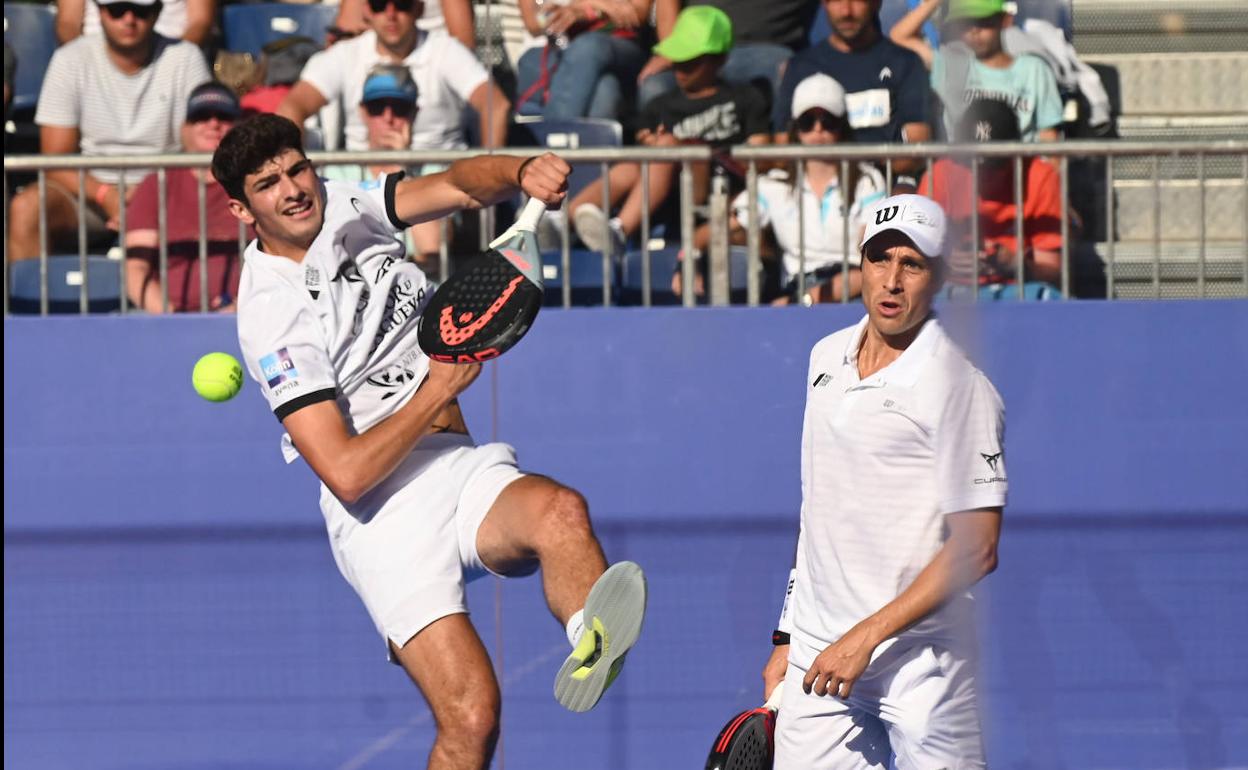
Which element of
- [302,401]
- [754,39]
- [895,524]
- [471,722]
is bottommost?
[471,722]

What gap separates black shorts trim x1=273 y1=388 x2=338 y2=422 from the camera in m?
4.37

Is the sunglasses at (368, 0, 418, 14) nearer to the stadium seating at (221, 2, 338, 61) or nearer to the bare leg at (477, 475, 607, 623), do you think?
the stadium seating at (221, 2, 338, 61)

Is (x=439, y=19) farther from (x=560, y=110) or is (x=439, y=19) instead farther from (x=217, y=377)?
(x=217, y=377)

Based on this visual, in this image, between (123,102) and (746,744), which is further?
(123,102)

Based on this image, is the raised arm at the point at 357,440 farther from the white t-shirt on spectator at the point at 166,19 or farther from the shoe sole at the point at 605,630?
the white t-shirt on spectator at the point at 166,19

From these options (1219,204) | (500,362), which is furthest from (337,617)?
(1219,204)

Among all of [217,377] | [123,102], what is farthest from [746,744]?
[123,102]

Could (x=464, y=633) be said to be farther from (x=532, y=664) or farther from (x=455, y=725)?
(x=532, y=664)

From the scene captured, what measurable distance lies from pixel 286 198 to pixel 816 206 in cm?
257

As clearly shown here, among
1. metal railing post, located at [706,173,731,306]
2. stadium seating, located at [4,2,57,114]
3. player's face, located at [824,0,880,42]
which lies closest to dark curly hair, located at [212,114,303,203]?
metal railing post, located at [706,173,731,306]

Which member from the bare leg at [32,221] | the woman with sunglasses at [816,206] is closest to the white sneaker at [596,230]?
the woman with sunglasses at [816,206]

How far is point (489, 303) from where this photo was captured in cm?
412

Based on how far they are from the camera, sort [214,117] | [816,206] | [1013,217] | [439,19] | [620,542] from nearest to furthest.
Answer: [1013,217]
[620,542]
[816,206]
[214,117]
[439,19]

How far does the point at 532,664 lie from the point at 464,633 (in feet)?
6.05
